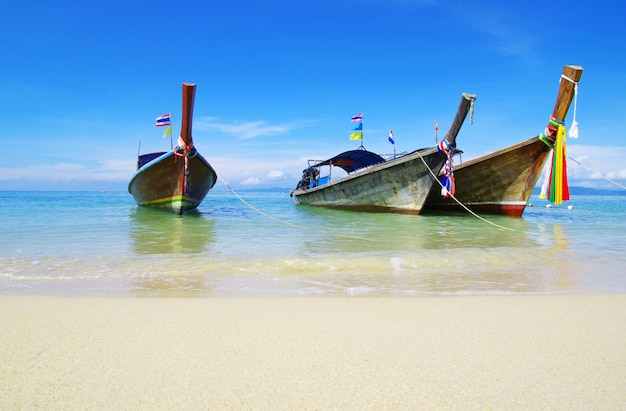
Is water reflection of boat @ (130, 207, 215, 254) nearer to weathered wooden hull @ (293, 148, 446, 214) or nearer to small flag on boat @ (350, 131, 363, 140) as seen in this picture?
weathered wooden hull @ (293, 148, 446, 214)

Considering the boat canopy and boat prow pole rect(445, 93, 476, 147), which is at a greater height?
boat prow pole rect(445, 93, 476, 147)

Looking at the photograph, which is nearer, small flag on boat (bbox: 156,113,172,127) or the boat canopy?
small flag on boat (bbox: 156,113,172,127)

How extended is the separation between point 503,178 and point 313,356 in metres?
14.8

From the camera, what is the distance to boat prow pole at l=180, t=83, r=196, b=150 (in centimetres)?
1071

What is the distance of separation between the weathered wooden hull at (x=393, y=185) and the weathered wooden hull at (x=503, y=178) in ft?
6.11

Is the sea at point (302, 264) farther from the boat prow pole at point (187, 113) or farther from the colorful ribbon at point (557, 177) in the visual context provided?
the boat prow pole at point (187, 113)

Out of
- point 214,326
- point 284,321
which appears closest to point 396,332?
point 284,321

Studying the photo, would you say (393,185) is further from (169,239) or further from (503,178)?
(169,239)

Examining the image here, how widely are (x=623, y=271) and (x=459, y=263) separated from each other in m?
1.98

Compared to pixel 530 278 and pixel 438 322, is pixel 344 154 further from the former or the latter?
pixel 438 322

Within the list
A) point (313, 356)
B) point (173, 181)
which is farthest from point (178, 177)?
point (313, 356)

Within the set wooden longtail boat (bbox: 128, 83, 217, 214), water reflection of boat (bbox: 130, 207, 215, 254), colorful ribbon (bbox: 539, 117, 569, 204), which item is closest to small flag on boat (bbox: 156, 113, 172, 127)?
wooden longtail boat (bbox: 128, 83, 217, 214)

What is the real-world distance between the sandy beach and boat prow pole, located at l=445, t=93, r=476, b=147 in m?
9.10

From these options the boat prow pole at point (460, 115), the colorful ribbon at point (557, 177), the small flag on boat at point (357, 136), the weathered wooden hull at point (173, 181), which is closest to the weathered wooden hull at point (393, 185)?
the boat prow pole at point (460, 115)
